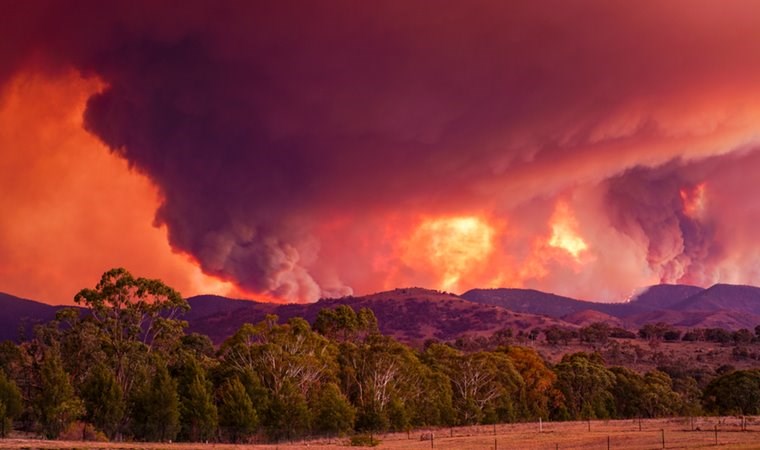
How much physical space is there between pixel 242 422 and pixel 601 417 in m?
84.2

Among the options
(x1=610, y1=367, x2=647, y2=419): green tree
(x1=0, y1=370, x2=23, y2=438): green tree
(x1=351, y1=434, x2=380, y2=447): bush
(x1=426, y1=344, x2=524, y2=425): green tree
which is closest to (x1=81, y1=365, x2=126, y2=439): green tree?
(x1=0, y1=370, x2=23, y2=438): green tree

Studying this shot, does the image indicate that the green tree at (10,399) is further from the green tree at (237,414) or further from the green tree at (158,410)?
the green tree at (237,414)

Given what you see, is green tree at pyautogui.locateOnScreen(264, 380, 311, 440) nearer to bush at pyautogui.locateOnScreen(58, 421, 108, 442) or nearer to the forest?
the forest

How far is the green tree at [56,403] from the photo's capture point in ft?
307

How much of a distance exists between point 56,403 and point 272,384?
36681 millimetres

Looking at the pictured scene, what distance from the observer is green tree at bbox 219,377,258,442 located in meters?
104

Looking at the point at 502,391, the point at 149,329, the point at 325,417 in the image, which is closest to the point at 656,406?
the point at 502,391

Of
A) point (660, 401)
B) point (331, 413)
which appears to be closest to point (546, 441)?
point (331, 413)

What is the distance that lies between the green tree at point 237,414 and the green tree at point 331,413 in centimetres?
1141

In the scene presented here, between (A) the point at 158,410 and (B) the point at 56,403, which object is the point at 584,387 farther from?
(B) the point at 56,403

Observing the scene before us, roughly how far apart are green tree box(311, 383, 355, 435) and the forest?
21cm

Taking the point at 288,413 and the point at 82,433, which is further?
the point at 288,413

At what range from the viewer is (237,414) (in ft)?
346

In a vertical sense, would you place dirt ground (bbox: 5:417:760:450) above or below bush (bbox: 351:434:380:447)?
above
